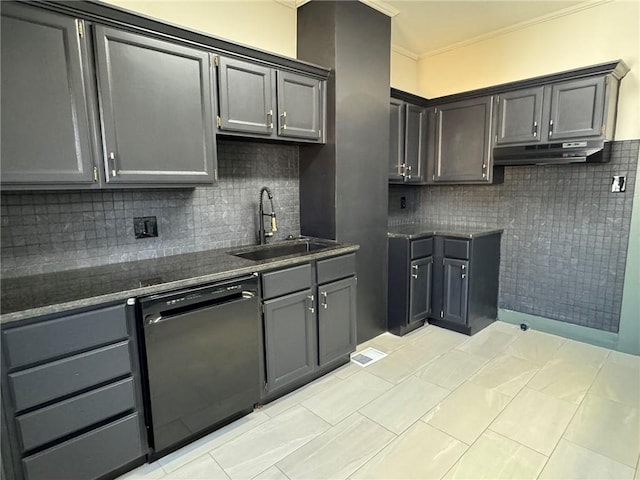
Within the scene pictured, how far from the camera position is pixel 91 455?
60.2 inches

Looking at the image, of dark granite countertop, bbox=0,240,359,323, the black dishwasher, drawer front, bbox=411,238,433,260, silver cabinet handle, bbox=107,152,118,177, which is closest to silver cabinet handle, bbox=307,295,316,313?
dark granite countertop, bbox=0,240,359,323

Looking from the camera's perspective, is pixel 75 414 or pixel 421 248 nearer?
pixel 75 414

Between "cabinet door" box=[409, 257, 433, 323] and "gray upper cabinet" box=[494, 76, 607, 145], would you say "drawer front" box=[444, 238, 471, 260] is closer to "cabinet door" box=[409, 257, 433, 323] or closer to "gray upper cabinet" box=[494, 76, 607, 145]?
"cabinet door" box=[409, 257, 433, 323]

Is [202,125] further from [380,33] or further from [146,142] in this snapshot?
[380,33]

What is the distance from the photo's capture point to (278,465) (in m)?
1.75

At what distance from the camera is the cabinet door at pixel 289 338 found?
2.14 m

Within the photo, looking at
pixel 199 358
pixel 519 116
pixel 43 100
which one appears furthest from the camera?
pixel 519 116

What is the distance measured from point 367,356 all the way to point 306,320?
0.82 m

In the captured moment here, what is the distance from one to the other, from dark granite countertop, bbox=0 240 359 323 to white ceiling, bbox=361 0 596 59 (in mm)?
2262

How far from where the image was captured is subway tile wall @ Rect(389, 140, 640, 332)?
9.43 ft

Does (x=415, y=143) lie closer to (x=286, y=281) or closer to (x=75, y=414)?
(x=286, y=281)

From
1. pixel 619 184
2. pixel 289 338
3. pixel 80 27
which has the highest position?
pixel 80 27

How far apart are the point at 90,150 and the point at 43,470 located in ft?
4.54

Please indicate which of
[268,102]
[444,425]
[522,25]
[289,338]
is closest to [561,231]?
[522,25]
